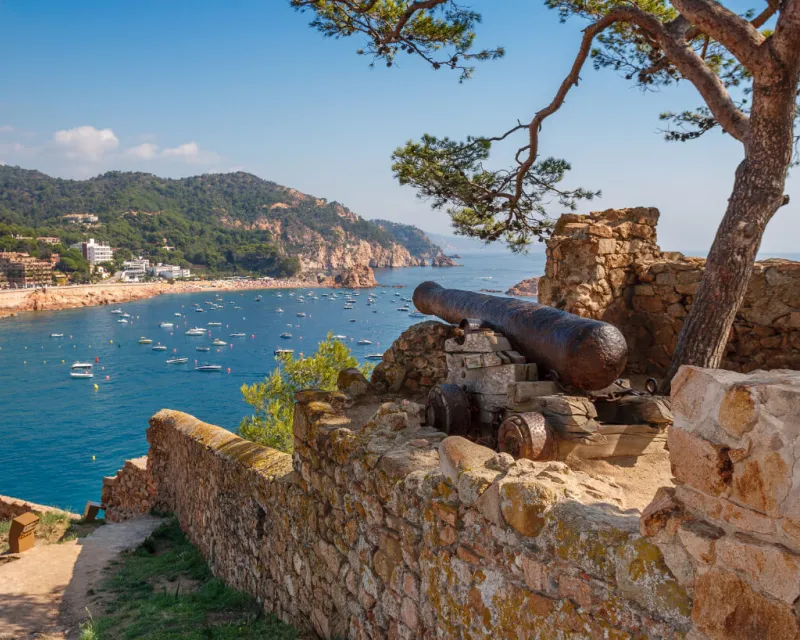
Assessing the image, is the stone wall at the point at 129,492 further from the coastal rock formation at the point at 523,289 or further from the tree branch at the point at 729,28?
the coastal rock formation at the point at 523,289

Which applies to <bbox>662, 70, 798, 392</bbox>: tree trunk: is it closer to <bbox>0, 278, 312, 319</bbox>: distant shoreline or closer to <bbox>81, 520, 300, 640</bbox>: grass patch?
<bbox>81, 520, 300, 640</bbox>: grass patch

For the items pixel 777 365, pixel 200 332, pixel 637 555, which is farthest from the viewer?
pixel 200 332

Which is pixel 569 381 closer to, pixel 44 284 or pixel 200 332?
pixel 200 332

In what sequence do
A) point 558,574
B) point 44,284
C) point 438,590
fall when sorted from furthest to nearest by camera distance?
1. point 44,284
2. point 438,590
3. point 558,574

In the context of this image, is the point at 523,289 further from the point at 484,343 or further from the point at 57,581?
the point at 484,343

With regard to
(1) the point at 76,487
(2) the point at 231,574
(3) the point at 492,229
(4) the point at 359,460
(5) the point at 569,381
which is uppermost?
(3) the point at 492,229

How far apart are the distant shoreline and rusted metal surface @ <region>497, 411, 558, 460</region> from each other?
86.7m

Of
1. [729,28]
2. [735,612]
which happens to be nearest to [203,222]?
[729,28]

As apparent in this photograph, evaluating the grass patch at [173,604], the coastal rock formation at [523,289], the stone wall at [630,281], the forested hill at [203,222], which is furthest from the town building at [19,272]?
the stone wall at [630,281]

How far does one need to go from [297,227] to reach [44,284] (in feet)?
270

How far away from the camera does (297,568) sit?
491 centimetres

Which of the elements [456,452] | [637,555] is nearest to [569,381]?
[456,452]

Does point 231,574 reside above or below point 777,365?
below

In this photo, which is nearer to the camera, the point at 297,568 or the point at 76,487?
the point at 297,568
